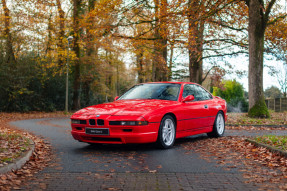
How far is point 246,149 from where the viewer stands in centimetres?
820

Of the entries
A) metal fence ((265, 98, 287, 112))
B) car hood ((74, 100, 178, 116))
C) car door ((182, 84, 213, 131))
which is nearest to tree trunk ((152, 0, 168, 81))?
car door ((182, 84, 213, 131))

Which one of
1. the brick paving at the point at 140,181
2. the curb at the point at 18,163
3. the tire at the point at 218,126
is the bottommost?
the brick paving at the point at 140,181

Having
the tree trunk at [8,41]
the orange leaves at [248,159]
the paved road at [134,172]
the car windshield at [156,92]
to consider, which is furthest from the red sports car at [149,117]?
the tree trunk at [8,41]

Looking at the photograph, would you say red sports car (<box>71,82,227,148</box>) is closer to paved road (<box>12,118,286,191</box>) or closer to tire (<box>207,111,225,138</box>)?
tire (<box>207,111,225,138</box>)

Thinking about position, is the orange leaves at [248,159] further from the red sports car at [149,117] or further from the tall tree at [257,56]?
the tall tree at [257,56]

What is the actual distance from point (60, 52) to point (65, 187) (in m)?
25.0

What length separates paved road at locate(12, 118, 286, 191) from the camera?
492 cm

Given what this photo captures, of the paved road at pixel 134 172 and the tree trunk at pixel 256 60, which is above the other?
the tree trunk at pixel 256 60

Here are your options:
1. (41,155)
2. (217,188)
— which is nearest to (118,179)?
(217,188)

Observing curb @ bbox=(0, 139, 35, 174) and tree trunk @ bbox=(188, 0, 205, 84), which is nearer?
curb @ bbox=(0, 139, 35, 174)

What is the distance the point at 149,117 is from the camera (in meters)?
7.62

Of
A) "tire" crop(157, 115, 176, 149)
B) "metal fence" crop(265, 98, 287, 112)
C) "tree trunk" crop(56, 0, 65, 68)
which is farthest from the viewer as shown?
"metal fence" crop(265, 98, 287, 112)

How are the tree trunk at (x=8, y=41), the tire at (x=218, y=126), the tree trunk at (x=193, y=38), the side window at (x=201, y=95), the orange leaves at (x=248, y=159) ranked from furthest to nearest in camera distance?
the tree trunk at (x=8, y=41) < the tree trunk at (x=193, y=38) < the tire at (x=218, y=126) < the side window at (x=201, y=95) < the orange leaves at (x=248, y=159)

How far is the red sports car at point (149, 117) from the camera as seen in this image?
7570 mm
